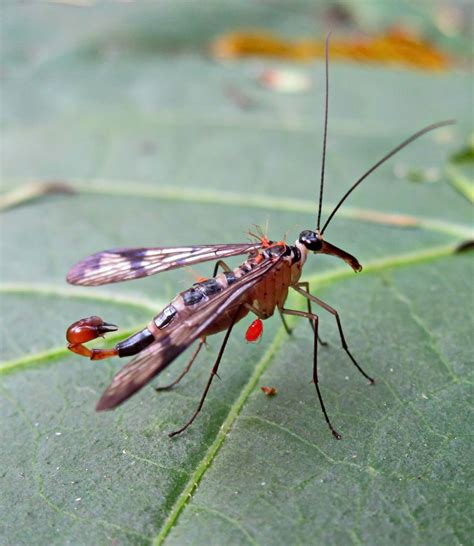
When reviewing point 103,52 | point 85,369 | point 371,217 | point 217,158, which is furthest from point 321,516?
point 103,52

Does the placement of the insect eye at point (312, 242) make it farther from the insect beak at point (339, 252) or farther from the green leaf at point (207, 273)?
the green leaf at point (207, 273)

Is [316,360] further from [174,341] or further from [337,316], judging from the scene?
[174,341]

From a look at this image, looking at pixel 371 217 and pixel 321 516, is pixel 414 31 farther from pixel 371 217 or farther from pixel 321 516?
pixel 321 516

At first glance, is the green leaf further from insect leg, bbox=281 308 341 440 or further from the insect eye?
the insect eye

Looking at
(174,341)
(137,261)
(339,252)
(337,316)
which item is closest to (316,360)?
(337,316)

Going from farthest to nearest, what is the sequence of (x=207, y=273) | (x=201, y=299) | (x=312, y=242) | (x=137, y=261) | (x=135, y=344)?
(x=207, y=273) < (x=137, y=261) < (x=312, y=242) < (x=201, y=299) < (x=135, y=344)

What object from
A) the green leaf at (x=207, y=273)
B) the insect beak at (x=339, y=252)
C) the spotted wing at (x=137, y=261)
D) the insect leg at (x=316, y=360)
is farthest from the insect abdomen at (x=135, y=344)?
the insect beak at (x=339, y=252)

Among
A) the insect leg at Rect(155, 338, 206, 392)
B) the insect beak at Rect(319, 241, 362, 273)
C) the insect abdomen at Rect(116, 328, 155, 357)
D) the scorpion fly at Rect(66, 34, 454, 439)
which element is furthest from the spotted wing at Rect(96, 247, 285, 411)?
the insect leg at Rect(155, 338, 206, 392)
